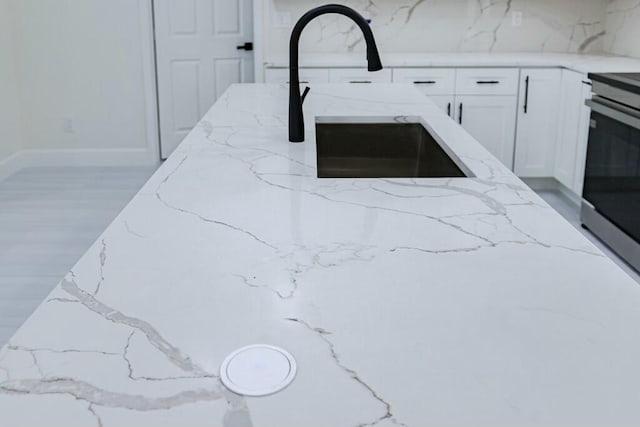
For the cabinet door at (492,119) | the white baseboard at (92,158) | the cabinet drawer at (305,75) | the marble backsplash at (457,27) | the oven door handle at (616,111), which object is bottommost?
the white baseboard at (92,158)

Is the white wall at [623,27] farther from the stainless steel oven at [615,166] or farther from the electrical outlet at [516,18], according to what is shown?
the stainless steel oven at [615,166]

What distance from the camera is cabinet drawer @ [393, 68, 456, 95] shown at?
461cm

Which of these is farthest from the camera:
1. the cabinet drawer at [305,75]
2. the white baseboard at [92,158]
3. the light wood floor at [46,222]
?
the white baseboard at [92,158]

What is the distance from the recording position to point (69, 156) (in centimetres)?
554

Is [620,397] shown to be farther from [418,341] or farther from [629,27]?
[629,27]

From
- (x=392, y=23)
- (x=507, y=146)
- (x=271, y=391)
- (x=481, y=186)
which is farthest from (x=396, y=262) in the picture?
(x=392, y=23)

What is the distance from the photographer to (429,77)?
462 cm

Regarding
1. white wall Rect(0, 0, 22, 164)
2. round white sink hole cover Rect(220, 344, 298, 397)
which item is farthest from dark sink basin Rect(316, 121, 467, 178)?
white wall Rect(0, 0, 22, 164)

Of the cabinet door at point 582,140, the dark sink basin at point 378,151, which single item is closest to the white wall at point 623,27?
the cabinet door at point 582,140

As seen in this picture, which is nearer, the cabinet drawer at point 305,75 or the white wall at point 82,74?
the cabinet drawer at point 305,75

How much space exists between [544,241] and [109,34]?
477 centimetres

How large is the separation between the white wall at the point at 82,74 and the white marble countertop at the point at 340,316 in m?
4.15

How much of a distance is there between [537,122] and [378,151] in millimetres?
2750

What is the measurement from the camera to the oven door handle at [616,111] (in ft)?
10.8
